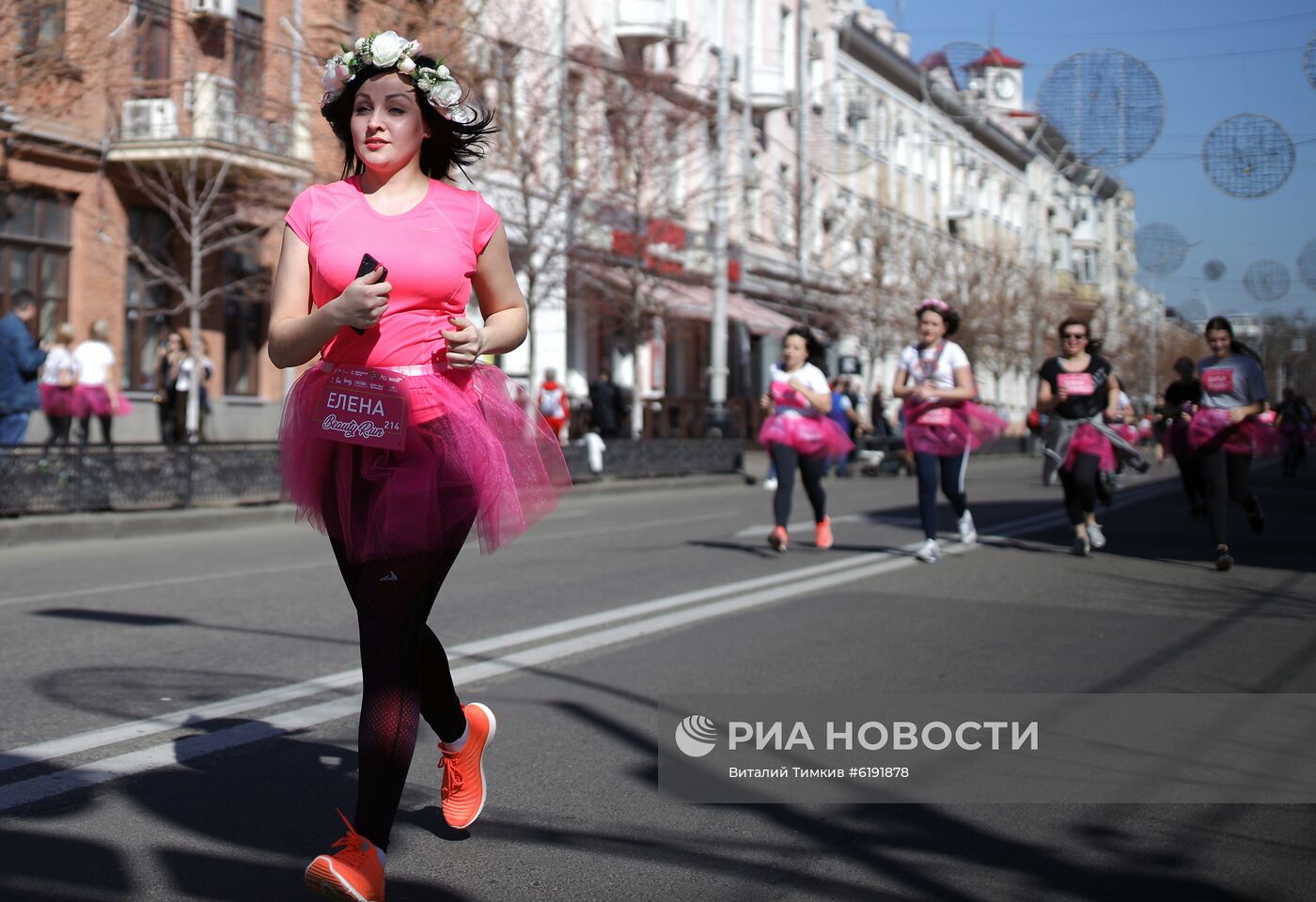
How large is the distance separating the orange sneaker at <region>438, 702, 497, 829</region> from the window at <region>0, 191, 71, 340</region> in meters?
20.8

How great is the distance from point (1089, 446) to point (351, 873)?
9.64 m

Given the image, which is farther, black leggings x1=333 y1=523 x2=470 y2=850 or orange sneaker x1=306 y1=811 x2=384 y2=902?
black leggings x1=333 y1=523 x2=470 y2=850

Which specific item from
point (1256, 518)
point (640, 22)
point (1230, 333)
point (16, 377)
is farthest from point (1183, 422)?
point (640, 22)

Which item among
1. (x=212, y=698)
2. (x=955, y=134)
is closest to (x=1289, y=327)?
(x=955, y=134)

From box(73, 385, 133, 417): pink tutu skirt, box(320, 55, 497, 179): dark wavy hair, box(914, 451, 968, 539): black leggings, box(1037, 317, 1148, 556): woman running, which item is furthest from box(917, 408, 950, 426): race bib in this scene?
box(73, 385, 133, 417): pink tutu skirt

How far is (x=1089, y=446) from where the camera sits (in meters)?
12.1

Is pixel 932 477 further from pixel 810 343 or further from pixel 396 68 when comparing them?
pixel 396 68

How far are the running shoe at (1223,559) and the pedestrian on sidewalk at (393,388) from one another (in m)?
8.54

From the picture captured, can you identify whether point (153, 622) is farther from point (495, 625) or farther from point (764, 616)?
point (764, 616)

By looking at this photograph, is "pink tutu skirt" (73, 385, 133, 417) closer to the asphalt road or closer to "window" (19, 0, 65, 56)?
"window" (19, 0, 65, 56)

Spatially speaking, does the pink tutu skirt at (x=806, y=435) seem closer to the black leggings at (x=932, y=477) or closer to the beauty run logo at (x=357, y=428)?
the black leggings at (x=932, y=477)

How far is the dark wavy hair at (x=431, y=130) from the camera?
Result: 386 centimetres

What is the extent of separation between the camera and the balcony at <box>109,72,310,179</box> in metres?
24.2

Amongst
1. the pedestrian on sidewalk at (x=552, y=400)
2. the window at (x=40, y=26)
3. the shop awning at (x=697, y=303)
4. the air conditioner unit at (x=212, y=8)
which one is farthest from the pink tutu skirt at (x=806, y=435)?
the shop awning at (x=697, y=303)
